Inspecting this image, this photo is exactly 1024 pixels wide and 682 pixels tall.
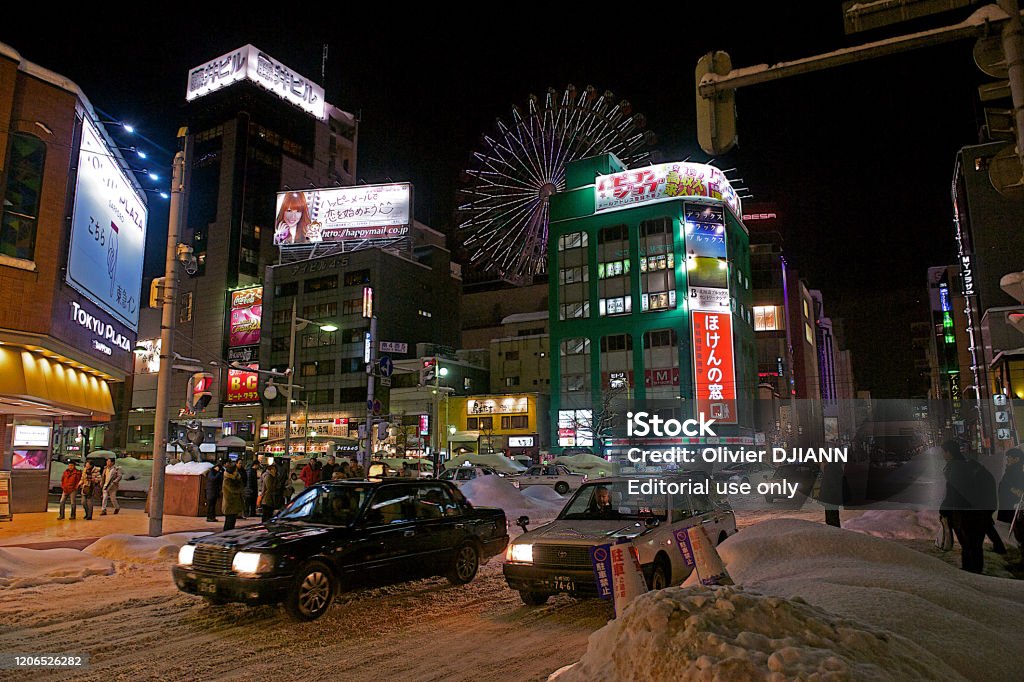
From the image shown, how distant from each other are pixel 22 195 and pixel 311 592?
11738mm

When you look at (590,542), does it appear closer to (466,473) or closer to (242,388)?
(466,473)

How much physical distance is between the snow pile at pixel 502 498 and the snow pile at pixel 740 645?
1877 cm

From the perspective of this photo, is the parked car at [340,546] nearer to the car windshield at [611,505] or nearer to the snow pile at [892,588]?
the car windshield at [611,505]

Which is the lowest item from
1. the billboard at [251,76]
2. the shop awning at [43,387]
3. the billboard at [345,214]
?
the shop awning at [43,387]

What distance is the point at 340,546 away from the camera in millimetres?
8688

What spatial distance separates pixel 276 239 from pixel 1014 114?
78057mm

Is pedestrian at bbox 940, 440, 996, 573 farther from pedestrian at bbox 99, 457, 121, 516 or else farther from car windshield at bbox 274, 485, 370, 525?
pedestrian at bbox 99, 457, 121, 516

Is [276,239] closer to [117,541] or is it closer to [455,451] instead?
[455,451]

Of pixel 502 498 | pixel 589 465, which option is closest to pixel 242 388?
pixel 589 465

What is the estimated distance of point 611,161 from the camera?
237ft

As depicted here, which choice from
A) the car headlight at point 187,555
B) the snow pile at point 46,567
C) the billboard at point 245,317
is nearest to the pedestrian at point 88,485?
the snow pile at point 46,567

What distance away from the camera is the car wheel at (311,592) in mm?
8008

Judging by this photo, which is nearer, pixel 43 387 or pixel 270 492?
pixel 43 387

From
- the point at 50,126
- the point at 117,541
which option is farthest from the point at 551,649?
the point at 50,126
